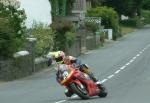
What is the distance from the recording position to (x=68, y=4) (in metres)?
66.1

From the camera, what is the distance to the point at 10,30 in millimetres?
28922

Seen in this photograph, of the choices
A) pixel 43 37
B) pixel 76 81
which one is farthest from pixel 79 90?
pixel 43 37

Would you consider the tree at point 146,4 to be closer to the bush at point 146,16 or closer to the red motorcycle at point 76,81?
the bush at point 146,16

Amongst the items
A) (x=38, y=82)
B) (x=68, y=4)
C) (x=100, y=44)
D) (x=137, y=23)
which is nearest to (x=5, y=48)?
(x=38, y=82)

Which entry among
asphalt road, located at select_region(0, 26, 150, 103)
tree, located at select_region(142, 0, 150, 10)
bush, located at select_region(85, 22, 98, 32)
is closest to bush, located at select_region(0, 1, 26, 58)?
asphalt road, located at select_region(0, 26, 150, 103)

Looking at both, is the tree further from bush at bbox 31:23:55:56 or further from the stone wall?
the stone wall

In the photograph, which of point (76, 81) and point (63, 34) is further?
point (63, 34)

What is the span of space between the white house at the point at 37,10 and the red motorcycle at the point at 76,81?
81.5 feet

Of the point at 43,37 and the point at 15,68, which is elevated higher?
the point at 43,37

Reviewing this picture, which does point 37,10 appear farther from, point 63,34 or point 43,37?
point 43,37

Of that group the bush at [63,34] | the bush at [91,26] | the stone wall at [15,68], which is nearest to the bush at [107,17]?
the bush at [91,26]

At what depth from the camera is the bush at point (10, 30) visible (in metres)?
28.4

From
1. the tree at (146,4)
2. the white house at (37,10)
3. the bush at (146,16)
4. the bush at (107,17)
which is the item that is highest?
the white house at (37,10)

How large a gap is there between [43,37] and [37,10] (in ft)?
28.9
